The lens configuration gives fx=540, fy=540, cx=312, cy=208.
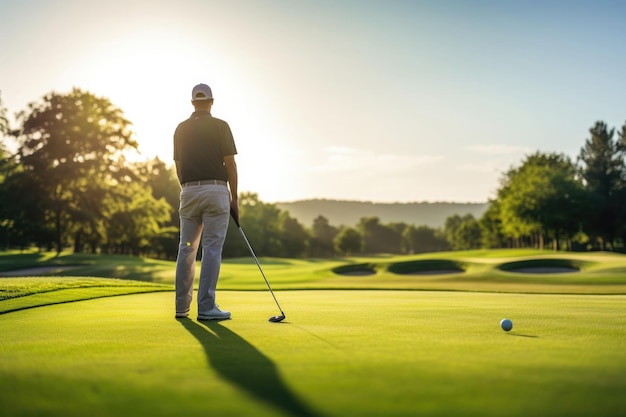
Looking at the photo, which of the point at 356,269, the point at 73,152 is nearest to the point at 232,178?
the point at 356,269

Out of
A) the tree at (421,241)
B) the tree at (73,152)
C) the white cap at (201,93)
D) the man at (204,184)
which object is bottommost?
the tree at (421,241)

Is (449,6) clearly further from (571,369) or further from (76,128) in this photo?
(76,128)

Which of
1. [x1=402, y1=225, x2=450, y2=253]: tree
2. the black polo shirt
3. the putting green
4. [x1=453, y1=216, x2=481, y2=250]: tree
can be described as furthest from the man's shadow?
[x1=402, y1=225, x2=450, y2=253]: tree

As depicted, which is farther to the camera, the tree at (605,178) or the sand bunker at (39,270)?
the tree at (605,178)

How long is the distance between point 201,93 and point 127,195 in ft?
130

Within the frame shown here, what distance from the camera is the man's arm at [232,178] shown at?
6.86 metres

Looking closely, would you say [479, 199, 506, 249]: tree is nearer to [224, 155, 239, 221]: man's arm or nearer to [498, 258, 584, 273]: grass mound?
[498, 258, 584, 273]: grass mound

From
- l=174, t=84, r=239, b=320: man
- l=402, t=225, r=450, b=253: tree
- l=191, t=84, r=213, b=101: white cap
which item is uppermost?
l=191, t=84, r=213, b=101: white cap

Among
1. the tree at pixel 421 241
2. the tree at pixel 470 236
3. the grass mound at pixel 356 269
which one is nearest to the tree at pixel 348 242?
the tree at pixel 470 236

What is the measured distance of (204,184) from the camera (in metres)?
6.78

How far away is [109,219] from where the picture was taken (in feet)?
141

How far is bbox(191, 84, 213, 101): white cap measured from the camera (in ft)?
22.8

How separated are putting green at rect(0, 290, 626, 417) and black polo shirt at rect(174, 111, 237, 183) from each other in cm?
200

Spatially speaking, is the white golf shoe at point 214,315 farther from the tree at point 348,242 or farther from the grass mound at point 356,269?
the tree at point 348,242
